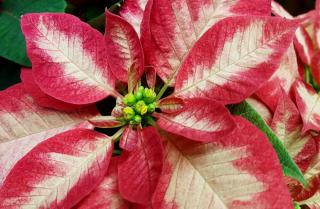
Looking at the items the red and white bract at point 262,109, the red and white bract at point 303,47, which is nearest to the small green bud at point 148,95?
the red and white bract at point 262,109

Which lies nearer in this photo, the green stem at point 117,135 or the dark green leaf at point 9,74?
the green stem at point 117,135

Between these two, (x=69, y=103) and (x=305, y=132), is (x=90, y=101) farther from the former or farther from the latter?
(x=305, y=132)

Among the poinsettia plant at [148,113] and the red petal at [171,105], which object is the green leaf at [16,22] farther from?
the red petal at [171,105]

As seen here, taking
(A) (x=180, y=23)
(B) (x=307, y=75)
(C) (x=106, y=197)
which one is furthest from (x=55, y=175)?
(B) (x=307, y=75)

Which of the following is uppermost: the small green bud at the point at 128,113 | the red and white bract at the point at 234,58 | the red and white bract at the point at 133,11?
the red and white bract at the point at 133,11

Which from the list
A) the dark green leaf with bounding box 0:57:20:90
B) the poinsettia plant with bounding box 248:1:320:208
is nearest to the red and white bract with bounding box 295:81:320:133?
the poinsettia plant with bounding box 248:1:320:208

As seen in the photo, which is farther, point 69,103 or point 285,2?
point 285,2

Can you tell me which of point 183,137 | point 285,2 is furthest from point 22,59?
point 285,2
